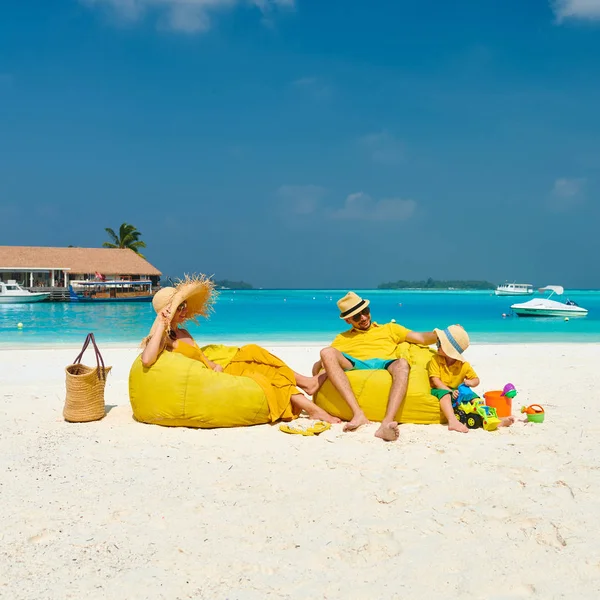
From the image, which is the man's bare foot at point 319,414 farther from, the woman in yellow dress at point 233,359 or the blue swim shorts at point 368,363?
the blue swim shorts at point 368,363

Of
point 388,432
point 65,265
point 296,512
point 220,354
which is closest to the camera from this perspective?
point 296,512

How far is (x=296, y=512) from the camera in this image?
10.3ft

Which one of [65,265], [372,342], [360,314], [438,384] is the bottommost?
[438,384]

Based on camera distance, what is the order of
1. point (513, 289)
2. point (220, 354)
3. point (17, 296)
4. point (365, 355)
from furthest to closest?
1. point (513, 289)
2. point (17, 296)
3. point (220, 354)
4. point (365, 355)

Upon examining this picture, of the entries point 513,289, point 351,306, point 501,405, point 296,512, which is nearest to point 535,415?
point 501,405

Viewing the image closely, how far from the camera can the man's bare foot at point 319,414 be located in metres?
5.10

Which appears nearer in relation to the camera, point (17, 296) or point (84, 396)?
point (84, 396)

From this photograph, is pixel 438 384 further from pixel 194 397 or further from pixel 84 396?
pixel 84 396

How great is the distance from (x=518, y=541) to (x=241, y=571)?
1.32m

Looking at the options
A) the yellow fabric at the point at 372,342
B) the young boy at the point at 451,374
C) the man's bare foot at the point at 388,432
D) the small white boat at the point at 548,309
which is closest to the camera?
the man's bare foot at the point at 388,432

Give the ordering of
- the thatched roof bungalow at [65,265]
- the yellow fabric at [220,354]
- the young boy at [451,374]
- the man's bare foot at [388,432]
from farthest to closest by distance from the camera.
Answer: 1. the thatched roof bungalow at [65,265]
2. the yellow fabric at [220,354]
3. the young boy at [451,374]
4. the man's bare foot at [388,432]

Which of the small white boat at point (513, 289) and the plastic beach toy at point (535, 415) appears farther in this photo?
the small white boat at point (513, 289)

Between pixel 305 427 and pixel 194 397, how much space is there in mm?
969

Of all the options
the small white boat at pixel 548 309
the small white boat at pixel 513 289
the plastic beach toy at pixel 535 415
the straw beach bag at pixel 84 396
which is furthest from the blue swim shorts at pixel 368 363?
the small white boat at pixel 513 289
